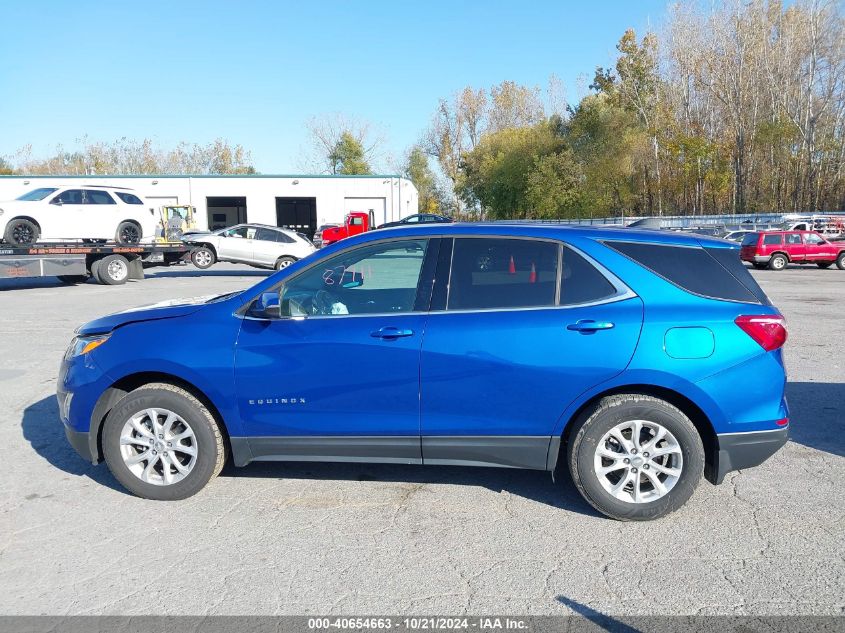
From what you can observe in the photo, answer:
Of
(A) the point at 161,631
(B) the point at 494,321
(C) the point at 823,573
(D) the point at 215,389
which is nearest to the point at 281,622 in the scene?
(A) the point at 161,631

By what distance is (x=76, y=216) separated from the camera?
18703 mm

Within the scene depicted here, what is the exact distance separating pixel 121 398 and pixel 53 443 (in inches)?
65.7

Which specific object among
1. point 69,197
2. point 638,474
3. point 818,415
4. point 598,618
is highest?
point 69,197

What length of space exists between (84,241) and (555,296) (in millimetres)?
18371

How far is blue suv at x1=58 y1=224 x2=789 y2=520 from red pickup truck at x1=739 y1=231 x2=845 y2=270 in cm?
2480

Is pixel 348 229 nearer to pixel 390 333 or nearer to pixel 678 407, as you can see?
pixel 390 333

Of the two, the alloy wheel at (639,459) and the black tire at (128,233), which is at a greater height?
the black tire at (128,233)

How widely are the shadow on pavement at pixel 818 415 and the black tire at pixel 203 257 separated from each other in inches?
766

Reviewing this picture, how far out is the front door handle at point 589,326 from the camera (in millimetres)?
3920

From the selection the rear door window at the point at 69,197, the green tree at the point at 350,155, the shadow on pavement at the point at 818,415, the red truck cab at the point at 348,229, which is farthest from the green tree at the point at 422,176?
the shadow on pavement at the point at 818,415

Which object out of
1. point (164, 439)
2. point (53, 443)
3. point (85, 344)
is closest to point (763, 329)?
point (164, 439)

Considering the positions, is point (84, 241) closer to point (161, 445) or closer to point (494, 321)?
point (161, 445)

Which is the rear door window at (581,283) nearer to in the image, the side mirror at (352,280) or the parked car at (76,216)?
the side mirror at (352,280)

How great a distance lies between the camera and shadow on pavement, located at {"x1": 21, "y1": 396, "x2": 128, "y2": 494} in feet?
16.0
